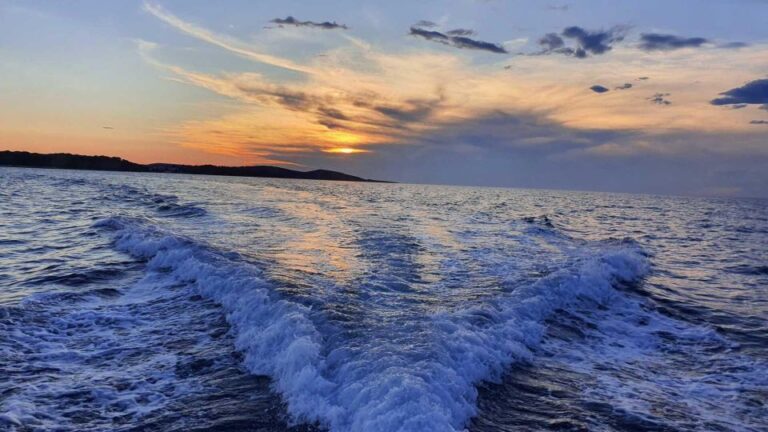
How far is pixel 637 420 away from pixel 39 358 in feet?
29.2

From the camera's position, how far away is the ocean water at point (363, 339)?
236 inches

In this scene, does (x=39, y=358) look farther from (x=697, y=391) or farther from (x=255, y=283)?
(x=697, y=391)

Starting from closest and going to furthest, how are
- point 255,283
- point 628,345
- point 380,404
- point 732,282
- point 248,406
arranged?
point 380,404, point 248,406, point 628,345, point 255,283, point 732,282

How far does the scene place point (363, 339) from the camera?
7.80m

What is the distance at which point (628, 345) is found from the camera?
9734 mm

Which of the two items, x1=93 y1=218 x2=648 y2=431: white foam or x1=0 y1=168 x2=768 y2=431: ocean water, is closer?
x1=93 y1=218 x2=648 y2=431: white foam

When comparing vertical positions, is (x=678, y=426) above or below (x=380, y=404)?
below

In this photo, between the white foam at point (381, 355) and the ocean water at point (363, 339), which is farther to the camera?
the ocean water at point (363, 339)

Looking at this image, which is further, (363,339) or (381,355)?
Answer: (363,339)

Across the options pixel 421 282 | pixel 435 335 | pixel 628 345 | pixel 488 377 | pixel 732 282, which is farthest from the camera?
pixel 732 282

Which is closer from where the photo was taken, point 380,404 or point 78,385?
point 380,404

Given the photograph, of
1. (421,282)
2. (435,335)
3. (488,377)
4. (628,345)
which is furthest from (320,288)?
(628,345)

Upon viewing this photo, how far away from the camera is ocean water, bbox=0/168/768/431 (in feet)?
19.7

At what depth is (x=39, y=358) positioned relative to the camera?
747cm
